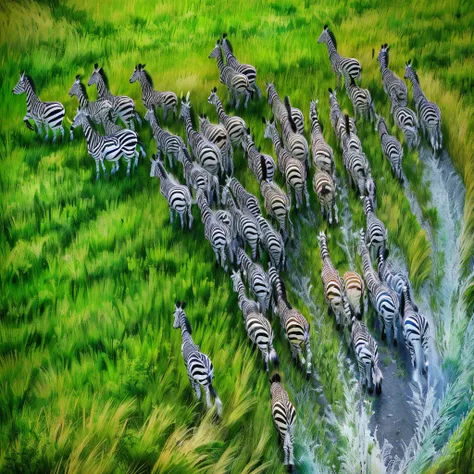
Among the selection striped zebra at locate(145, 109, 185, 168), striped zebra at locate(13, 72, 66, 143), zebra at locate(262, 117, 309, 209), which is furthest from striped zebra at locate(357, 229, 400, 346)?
striped zebra at locate(13, 72, 66, 143)

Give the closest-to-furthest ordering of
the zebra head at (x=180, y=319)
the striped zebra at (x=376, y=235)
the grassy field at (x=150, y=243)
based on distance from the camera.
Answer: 1. the grassy field at (x=150, y=243)
2. the zebra head at (x=180, y=319)
3. the striped zebra at (x=376, y=235)

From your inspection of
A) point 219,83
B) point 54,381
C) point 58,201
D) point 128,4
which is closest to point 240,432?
point 54,381

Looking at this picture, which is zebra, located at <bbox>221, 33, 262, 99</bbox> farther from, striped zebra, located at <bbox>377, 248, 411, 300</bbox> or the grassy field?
striped zebra, located at <bbox>377, 248, 411, 300</bbox>

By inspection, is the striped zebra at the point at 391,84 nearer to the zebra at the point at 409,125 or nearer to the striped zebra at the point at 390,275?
the zebra at the point at 409,125

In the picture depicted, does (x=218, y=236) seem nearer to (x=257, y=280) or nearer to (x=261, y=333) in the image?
(x=257, y=280)

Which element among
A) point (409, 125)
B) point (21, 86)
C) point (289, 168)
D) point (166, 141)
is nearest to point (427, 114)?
point (409, 125)

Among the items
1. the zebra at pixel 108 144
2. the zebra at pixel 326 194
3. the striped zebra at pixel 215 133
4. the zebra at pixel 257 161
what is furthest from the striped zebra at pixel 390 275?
the zebra at pixel 108 144
